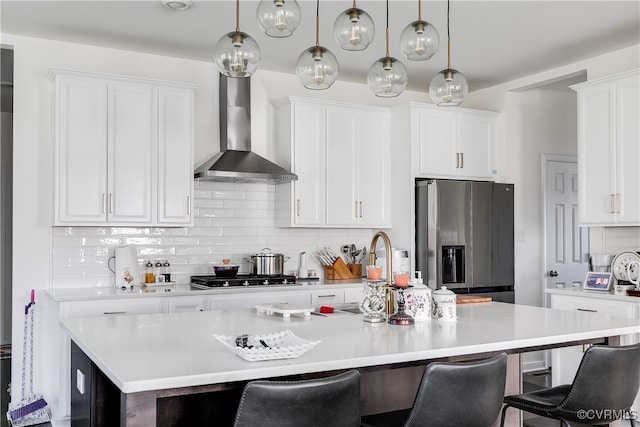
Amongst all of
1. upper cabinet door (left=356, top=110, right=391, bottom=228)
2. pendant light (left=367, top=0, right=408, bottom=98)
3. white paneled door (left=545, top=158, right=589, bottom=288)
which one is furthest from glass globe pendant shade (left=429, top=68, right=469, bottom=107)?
white paneled door (left=545, top=158, right=589, bottom=288)

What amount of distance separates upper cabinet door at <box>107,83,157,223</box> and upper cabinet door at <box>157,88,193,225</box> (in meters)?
0.08

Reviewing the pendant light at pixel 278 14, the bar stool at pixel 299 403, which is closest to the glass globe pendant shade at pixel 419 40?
the pendant light at pixel 278 14

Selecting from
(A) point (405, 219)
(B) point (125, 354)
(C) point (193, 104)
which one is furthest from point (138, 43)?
(B) point (125, 354)

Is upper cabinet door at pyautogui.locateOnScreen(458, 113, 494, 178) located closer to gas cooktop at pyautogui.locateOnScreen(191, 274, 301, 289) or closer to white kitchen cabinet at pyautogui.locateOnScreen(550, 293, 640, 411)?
white kitchen cabinet at pyautogui.locateOnScreen(550, 293, 640, 411)

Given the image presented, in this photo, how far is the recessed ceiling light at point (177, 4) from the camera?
393 cm

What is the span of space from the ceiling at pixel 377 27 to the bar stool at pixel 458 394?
2.61 m

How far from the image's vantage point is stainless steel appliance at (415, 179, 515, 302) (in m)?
5.45

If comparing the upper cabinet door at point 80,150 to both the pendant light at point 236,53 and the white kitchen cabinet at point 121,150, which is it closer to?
the white kitchen cabinet at point 121,150

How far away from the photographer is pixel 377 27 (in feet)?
14.8

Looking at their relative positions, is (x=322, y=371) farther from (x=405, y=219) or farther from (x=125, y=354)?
(x=405, y=219)

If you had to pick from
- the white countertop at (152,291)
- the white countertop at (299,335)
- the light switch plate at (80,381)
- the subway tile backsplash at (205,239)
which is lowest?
the light switch plate at (80,381)

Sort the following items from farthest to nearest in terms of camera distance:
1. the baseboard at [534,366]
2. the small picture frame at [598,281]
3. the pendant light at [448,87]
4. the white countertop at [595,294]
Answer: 1. the baseboard at [534,366]
2. the small picture frame at [598,281]
3. the white countertop at [595,294]
4. the pendant light at [448,87]

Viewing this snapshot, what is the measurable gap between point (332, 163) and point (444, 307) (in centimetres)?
277

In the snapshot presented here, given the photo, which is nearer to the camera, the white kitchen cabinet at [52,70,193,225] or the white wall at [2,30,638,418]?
the white kitchen cabinet at [52,70,193,225]
